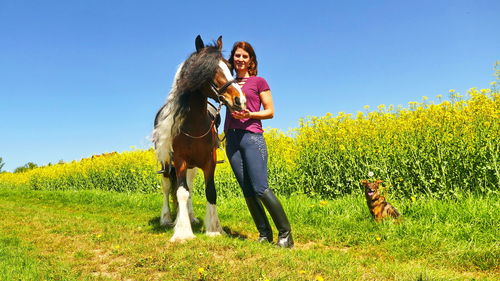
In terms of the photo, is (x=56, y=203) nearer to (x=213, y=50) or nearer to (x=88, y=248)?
(x=88, y=248)

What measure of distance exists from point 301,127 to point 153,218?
4.63 m

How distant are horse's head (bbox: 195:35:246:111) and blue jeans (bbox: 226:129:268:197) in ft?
1.91

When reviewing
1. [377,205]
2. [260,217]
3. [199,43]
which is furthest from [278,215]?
[199,43]

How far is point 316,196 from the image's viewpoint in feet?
28.7

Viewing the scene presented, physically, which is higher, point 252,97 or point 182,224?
point 252,97

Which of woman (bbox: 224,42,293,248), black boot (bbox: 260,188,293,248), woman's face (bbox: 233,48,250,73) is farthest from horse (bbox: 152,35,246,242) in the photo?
black boot (bbox: 260,188,293,248)

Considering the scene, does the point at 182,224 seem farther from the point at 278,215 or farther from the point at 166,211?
the point at 166,211

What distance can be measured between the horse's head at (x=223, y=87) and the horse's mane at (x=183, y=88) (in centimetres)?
5

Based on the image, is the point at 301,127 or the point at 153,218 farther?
the point at 301,127

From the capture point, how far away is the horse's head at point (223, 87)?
3.99 m

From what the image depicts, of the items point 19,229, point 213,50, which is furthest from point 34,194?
point 213,50

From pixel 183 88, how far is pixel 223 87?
64 centimetres

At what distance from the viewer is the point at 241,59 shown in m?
4.60

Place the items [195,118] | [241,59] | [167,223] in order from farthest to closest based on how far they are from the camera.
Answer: [167,223], [195,118], [241,59]
